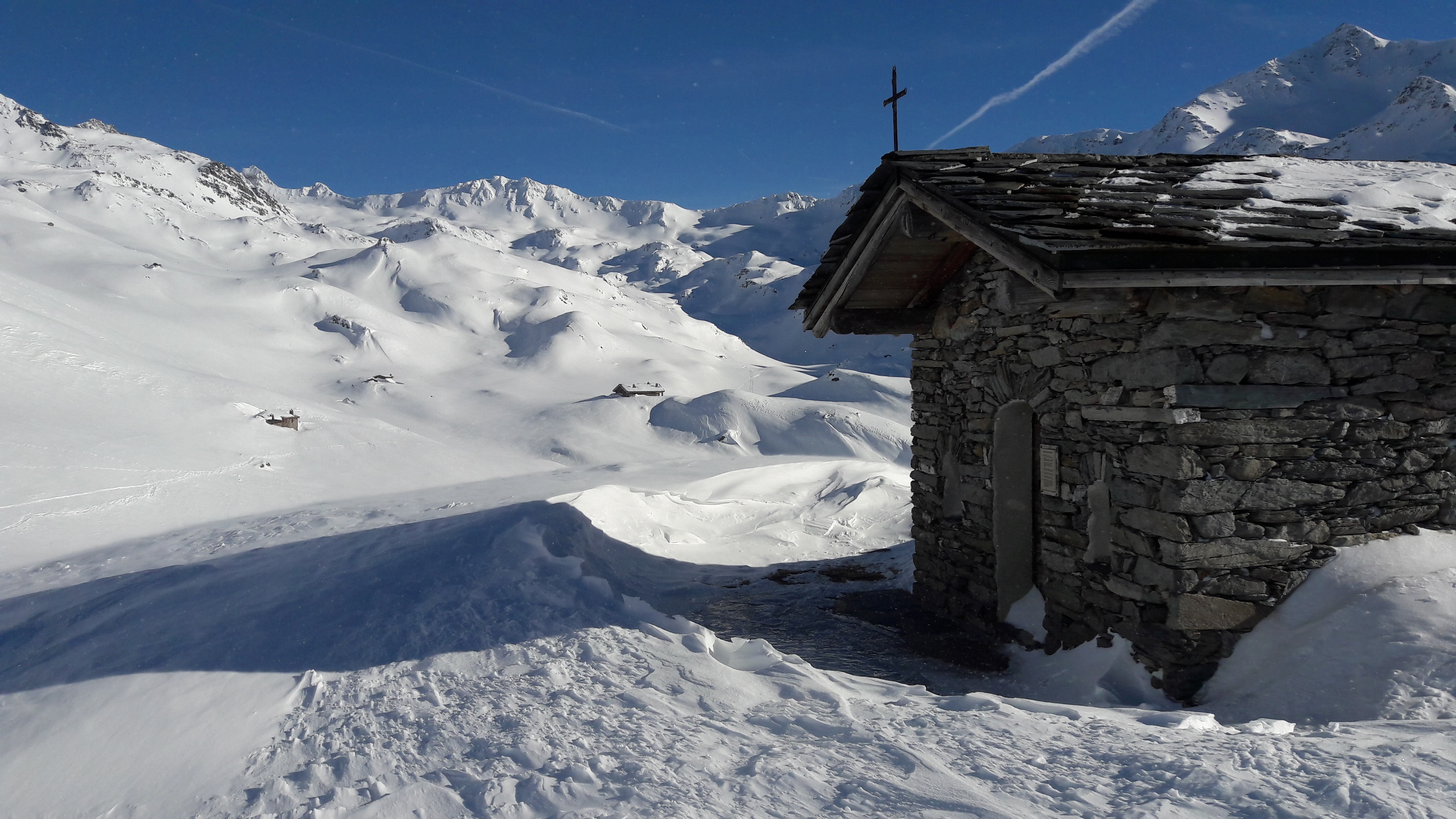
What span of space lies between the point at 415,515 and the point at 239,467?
688 cm

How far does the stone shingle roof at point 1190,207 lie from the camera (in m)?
4.38

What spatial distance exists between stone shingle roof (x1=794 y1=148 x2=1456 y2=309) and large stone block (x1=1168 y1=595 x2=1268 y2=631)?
6.40ft

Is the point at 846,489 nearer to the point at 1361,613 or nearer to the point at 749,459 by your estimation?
the point at 749,459

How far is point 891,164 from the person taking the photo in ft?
19.9

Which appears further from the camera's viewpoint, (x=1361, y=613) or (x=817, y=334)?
(x=817, y=334)

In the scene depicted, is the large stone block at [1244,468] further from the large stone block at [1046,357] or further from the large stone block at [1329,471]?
the large stone block at [1046,357]

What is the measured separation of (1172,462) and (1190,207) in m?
1.79

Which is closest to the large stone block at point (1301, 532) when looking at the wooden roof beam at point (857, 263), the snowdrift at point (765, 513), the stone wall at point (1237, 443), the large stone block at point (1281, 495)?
the stone wall at point (1237, 443)

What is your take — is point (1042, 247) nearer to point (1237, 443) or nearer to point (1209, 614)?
point (1237, 443)

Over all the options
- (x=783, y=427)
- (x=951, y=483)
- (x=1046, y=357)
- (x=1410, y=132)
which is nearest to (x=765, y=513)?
(x=951, y=483)

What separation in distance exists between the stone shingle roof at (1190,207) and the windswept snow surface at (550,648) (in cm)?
32

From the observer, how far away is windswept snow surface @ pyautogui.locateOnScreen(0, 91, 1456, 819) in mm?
3146

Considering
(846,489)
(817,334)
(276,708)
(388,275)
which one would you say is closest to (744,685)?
(276,708)

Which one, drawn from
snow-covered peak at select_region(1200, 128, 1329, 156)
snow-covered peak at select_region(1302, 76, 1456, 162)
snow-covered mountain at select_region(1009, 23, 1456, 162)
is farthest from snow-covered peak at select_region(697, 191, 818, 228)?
snow-covered peak at select_region(1302, 76, 1456, 162)
